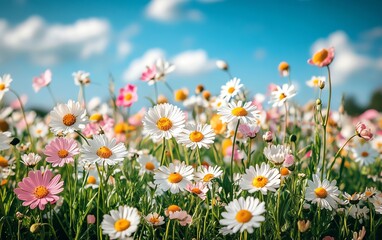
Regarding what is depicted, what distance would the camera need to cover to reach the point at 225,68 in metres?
2.55

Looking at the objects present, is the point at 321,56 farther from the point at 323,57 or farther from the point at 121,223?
the point at 121,223

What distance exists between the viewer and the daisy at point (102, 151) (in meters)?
1.44

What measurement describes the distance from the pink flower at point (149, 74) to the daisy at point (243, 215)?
3.55ft

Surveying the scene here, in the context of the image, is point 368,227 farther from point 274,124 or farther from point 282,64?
point 274,124

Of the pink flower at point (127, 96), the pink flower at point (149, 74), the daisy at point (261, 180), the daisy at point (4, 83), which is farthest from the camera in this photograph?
the pink flower at point (127, 96)

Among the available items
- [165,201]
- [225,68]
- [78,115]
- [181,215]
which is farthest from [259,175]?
[225,68]

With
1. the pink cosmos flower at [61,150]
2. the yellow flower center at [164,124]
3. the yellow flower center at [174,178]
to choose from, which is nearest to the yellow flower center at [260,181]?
the yellow flower center at [174,178]

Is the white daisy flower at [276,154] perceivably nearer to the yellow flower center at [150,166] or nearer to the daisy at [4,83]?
the yellow flower center at [150,166]

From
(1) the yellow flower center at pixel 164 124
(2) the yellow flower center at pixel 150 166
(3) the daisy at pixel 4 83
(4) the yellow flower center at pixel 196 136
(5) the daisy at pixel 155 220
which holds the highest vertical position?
(3) the daisy at pixel 4 83

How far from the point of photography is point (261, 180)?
1419 mm

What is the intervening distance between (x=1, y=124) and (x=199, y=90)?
48.5 inches

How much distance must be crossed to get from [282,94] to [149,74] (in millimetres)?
751

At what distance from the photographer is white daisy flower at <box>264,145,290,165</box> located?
1453mm

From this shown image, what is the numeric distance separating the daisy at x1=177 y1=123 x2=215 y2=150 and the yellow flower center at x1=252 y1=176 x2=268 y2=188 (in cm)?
24
